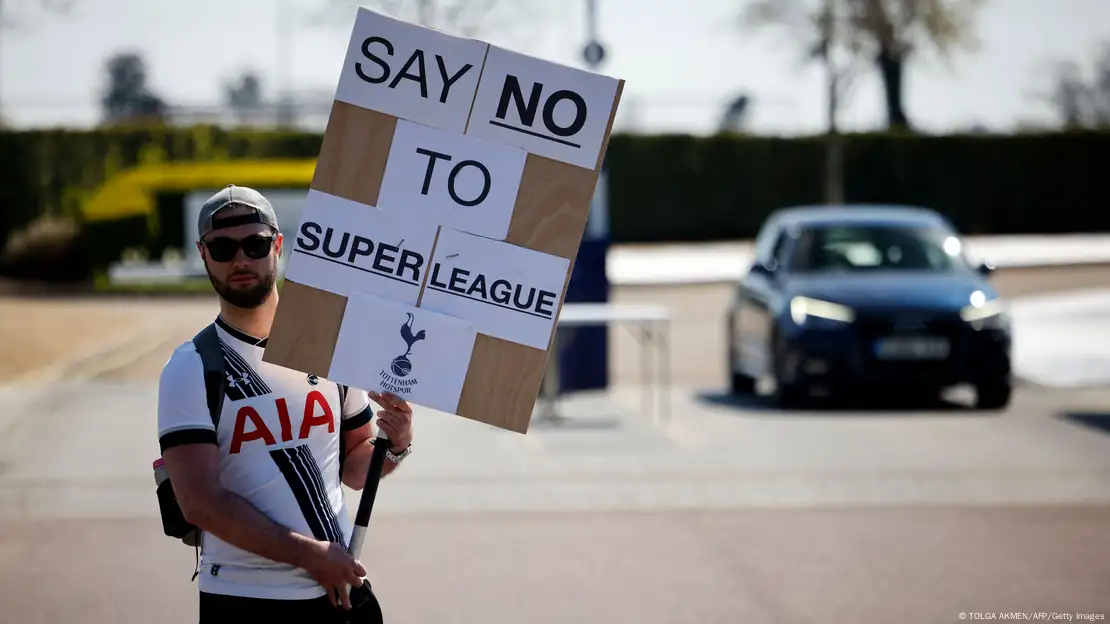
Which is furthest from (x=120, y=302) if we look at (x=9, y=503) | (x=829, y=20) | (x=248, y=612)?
(x=829, y=20)

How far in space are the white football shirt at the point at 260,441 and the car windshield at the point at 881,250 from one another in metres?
11.0

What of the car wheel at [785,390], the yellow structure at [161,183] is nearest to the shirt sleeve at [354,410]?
the car wheel at [785,390]

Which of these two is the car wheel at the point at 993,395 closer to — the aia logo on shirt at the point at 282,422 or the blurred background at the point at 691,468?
the blurred background at the point at 691,468

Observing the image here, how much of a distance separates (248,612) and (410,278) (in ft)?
2.62

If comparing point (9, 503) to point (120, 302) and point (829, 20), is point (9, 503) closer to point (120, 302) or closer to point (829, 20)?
point (120, 302)

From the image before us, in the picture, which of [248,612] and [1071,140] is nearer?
[248,612]

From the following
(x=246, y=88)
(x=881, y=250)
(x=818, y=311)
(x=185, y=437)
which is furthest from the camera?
(x=246, y=88)

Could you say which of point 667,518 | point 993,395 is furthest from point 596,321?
point 667,518

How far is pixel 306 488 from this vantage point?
12.2ft

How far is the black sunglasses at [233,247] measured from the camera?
3672mm

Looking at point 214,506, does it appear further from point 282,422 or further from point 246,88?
point 246,88

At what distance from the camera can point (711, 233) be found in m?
52.0

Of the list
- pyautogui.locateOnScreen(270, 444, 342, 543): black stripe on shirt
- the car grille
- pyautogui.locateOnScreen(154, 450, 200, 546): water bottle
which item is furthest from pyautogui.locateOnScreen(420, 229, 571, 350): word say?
the car grille

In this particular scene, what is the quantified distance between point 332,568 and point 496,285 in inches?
27.7
